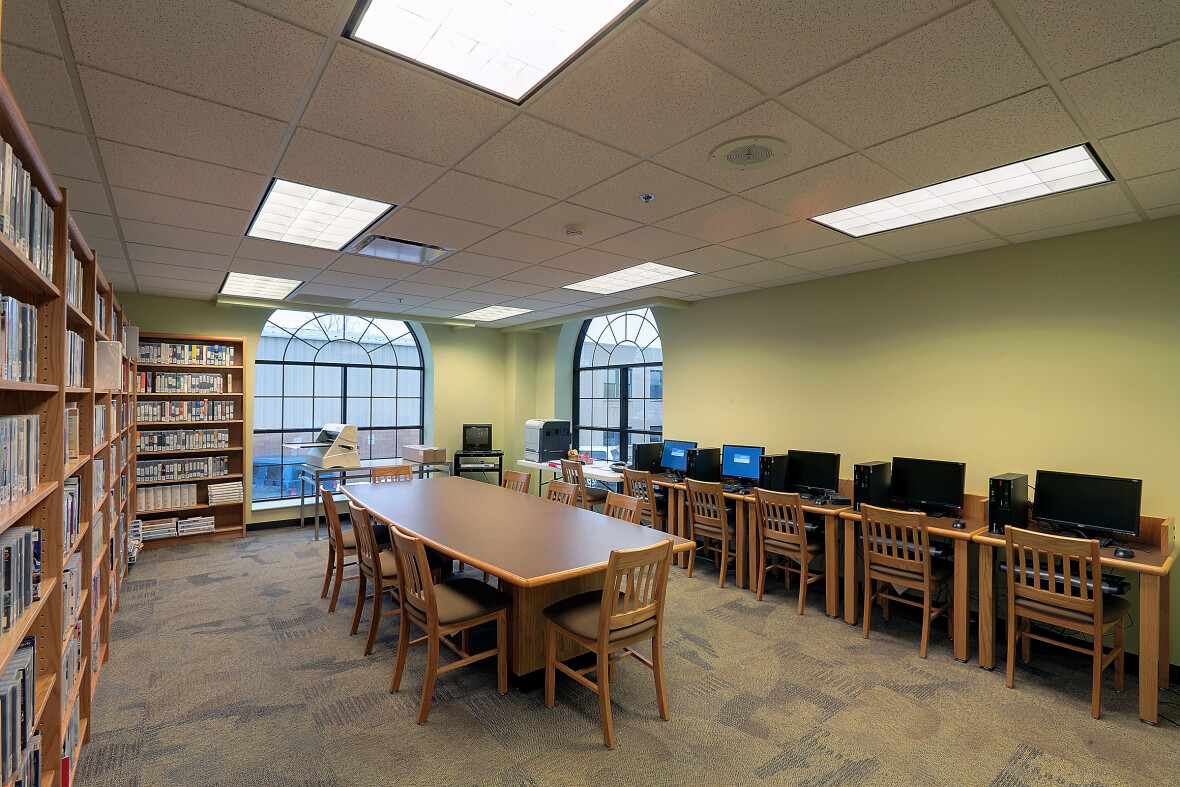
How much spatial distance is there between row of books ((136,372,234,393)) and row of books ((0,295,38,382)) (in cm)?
498

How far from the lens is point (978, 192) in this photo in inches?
116

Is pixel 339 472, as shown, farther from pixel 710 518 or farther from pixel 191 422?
pixel 710 518

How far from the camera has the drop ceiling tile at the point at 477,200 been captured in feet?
9.21

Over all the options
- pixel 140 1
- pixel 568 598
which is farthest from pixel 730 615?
pixel 140 1

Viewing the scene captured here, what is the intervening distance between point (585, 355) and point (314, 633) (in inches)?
219

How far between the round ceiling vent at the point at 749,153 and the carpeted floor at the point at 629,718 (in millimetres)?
2595

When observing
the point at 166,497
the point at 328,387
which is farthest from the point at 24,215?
the point at 328,387

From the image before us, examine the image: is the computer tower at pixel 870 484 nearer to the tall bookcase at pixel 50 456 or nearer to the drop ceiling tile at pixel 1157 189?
the drop ceiling tile at pixel 1157 189

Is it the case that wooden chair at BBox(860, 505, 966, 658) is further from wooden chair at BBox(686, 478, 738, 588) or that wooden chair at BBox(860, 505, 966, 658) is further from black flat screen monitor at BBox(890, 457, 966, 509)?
wooden chair at BBox(686, 478, 738, 588)

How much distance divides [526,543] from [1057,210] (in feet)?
11.4

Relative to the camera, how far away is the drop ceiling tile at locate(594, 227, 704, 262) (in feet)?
11.9

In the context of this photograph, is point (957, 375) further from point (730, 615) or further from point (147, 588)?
point (147, 588)

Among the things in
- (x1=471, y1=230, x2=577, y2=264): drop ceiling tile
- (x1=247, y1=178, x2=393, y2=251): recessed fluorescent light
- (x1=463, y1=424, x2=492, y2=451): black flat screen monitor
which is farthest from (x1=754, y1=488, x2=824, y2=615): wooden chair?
(x1=463, y1=424, x2=492, y2=451): black flat screen monitor

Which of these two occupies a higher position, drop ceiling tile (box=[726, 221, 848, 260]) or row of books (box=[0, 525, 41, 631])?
drop ceiling tile (box=[726, 221, 848, 260])
